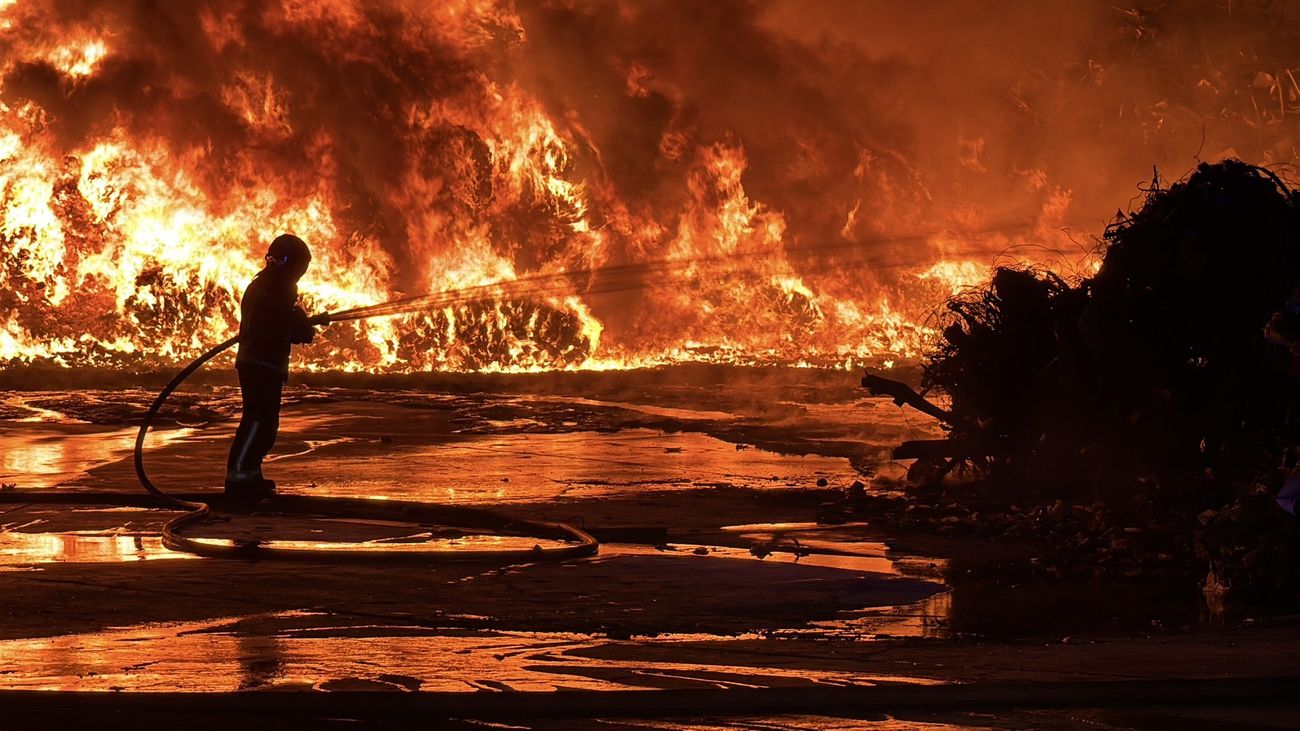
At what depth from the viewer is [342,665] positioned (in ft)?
20.0

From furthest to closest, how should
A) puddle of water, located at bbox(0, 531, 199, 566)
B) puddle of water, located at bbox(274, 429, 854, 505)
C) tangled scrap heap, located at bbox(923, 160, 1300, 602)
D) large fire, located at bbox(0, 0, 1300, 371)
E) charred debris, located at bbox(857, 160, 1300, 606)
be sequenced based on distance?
large fire, located at bbox(0, 0, 1300, 371), puddle of water, located at bbox(274, 429, 854, 505), tangled scrap heap, located at bbox(923, 160, 1300, 602), charred debris, located at bbox(857, 160, 1300, 606), puddle of water, located at bbox(0, 531, 199, 566)

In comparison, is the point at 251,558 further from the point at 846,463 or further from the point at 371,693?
the point at 846,463

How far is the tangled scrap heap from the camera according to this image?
1023 centimetres

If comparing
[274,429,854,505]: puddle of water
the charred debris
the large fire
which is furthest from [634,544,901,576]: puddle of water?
the large fire

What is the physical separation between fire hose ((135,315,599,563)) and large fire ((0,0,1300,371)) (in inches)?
648

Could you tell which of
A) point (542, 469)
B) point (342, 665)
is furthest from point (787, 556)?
point (542, 469)

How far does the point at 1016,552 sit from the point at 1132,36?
2867 cm

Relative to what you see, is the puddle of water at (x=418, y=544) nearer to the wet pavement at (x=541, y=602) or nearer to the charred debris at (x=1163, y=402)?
the wet pavement at (x=541, y=602)

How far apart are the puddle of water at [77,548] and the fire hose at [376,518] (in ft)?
0.52

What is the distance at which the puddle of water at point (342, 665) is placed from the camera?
571 centimetres

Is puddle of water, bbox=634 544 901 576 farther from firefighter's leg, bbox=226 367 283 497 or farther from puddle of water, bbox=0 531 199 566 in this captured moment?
firefighter's leg, bbox=226 367 283 497

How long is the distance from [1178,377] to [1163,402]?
200 mm

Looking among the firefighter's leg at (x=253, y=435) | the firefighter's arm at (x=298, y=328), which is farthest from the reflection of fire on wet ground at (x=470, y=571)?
the firefighter's arm at (x=298, y=328)

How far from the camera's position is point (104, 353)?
30.7m
